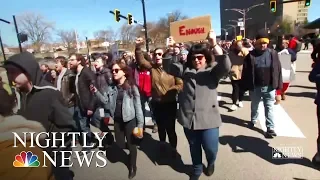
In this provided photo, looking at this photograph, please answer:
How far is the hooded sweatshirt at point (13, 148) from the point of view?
131 cm

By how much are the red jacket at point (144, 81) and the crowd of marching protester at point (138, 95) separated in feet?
0.05

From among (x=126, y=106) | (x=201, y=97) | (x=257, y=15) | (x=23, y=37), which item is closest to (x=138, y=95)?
(x=126, y=106)

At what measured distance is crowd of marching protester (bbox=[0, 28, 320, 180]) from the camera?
5.06ft

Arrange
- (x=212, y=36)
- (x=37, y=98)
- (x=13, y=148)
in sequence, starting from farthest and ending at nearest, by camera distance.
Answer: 1. (x=212, y=36)
2. (x=37, y=98)
3. (x=13, y=148)

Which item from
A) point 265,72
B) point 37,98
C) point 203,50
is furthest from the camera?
point 265,72

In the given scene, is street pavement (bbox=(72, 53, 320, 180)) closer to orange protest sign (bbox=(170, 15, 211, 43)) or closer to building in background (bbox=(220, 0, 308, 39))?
orange protest sign (bbox=(170, 15, 211, 43))

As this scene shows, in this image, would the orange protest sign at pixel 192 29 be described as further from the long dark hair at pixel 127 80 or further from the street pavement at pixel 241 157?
Answer: the street pavement at pixel 241 157

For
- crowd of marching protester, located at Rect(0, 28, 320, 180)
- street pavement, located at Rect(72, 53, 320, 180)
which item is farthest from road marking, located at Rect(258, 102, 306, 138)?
crowd of marching protester, located at Rect(0, 28, 320, 180)

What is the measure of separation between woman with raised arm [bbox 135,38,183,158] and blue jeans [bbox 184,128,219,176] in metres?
0.58

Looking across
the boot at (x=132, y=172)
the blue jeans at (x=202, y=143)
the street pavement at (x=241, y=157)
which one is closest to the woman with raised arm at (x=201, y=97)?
the blue jeans at (x=202, y=143)

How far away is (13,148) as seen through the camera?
138 cm

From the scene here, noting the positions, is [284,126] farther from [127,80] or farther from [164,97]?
[127,80]

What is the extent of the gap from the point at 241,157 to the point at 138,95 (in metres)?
1.43

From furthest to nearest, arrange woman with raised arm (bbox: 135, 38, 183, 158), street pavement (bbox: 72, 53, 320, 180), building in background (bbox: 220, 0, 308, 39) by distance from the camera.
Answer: building in background (bbox: 220, 0, 308, 39) → woman with raised arm (bbox: 135, 38, 183, 158) → street pavement (bbox: 72, 53, 320, 180)
